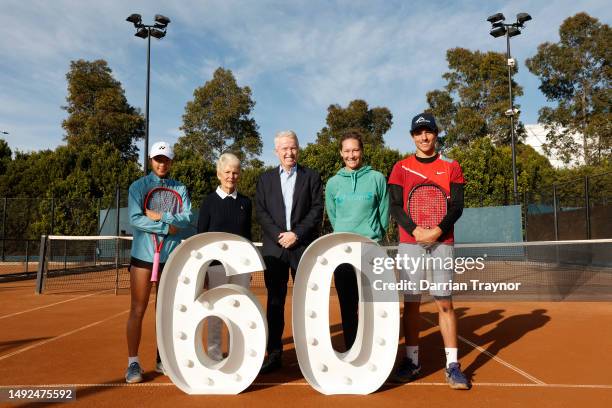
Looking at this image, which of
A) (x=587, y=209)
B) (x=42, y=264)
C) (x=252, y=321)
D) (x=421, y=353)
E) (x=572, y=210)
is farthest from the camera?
(x=572, y=210)

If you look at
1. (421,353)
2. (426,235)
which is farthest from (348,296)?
(421,353)

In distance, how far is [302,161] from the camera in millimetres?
26422

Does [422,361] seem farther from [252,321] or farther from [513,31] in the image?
[513,31]

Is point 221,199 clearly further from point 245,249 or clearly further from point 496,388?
point 496,388

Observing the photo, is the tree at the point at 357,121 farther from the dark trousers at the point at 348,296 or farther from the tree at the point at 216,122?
the dark trousers at the point at 348,296

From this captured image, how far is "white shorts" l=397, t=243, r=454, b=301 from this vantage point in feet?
12.0

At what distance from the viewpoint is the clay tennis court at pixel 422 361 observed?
11.1 ft

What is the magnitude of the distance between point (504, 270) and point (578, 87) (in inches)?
1148

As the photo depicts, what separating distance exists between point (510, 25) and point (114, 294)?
67.9 feet

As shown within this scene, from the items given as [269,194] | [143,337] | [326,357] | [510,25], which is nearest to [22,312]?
[143,337]

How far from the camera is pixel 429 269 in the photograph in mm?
3701

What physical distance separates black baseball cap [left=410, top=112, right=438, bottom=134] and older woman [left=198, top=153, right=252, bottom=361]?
166 cm

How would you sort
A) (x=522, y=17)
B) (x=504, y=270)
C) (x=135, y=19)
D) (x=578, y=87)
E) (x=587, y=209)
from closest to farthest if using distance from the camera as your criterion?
(x=587, y=209) → (x=504, y=270) → (x=135, y=19) → (x=522, y=17) → (x=578, y=87)

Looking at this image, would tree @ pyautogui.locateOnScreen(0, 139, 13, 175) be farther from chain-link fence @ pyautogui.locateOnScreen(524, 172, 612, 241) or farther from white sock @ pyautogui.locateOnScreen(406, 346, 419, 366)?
white sock @ pyautogui.locateOnScreen(406, 346, 419, 366)
